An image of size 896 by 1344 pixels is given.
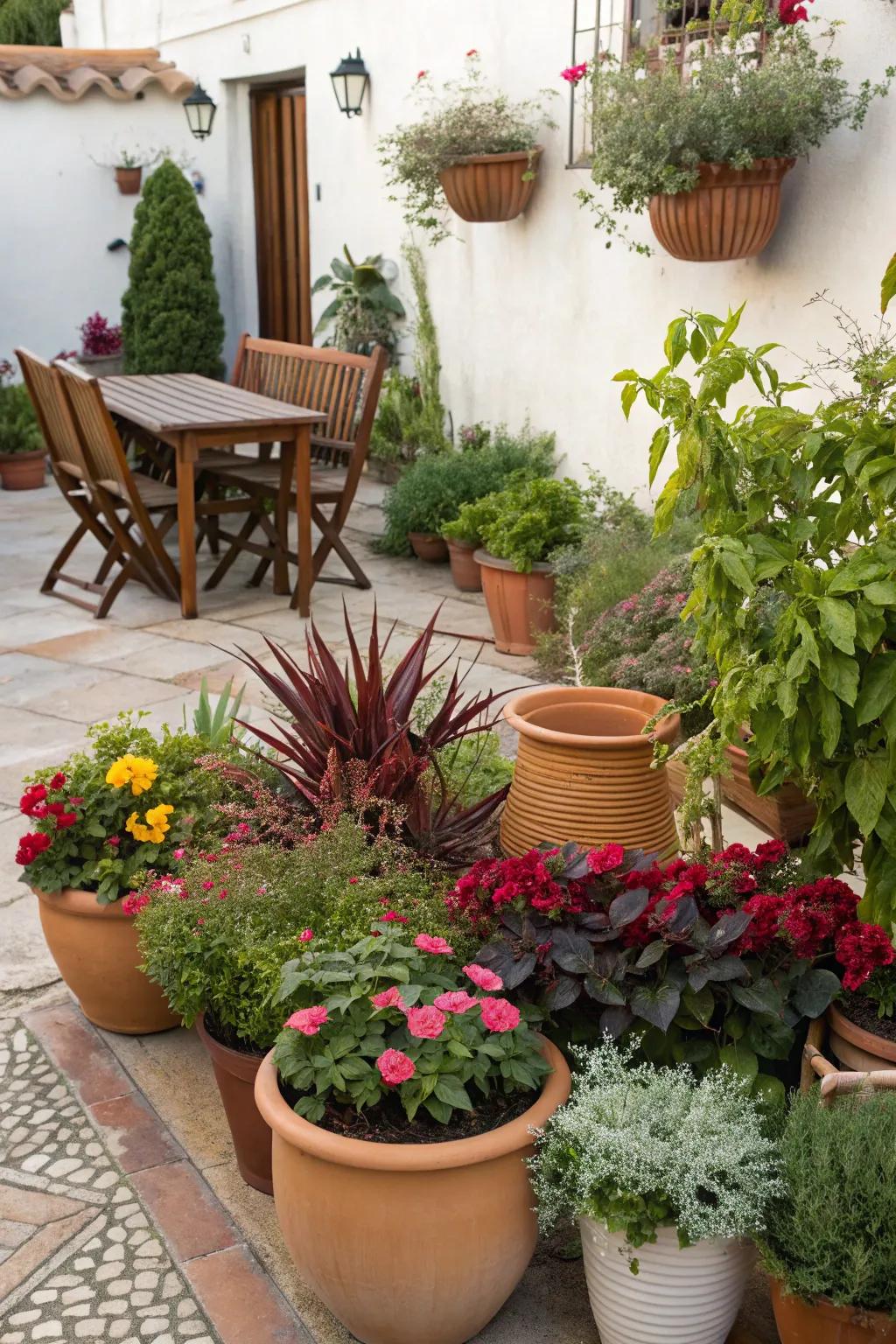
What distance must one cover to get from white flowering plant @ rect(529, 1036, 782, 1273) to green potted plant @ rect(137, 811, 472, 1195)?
1.72 feet

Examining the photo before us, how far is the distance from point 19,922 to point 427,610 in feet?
10.4

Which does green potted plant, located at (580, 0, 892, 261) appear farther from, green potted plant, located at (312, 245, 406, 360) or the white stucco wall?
green potted plant, located at (312, 245, 406, 360)

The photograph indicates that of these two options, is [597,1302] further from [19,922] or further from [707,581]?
[19,922]

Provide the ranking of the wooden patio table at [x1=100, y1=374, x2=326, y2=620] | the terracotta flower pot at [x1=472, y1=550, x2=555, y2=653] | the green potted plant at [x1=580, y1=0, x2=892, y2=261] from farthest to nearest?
the wooden patio table at [x1=100, y1=374, x2=326, y2=620] → the terracotta flower pot at [x1=472, y1=550, x2=555, y2=653] → the green potted plant at [x1=580, y1=0, x2=892, y2=261]

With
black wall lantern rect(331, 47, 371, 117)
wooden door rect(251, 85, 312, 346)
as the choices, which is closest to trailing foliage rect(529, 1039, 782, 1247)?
black wall lantern rect(331, 47, 371, 117)

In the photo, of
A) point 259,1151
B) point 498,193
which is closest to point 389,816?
point 259,1151

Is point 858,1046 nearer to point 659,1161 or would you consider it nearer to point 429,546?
point 659,1161

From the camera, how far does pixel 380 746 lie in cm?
319

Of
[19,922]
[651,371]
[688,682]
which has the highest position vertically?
[651,371]

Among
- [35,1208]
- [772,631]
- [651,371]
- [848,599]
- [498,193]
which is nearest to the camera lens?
[848,599]

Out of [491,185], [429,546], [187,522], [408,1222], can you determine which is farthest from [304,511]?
[408,1222]

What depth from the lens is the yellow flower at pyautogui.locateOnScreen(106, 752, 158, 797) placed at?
10.2 ft

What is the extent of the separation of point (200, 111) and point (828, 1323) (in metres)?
10.5

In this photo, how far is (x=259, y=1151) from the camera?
103 inches
